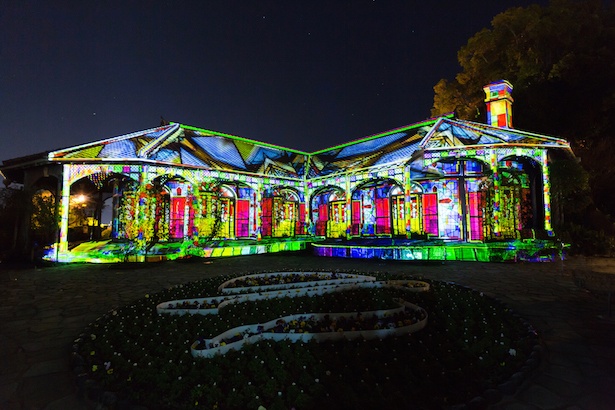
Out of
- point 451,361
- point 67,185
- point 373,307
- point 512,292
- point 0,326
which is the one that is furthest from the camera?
point 67,185

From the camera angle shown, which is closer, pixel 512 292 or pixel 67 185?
pixel 512 292

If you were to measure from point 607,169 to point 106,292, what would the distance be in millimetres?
24591

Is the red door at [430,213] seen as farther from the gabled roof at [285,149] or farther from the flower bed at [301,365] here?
the flower bed at [301,365]

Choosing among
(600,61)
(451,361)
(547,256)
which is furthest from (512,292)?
(600,61)

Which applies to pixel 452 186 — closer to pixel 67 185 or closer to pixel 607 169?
pixel 607 169

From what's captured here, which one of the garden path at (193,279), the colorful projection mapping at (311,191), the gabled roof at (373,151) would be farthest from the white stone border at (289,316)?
the gabled roof at (373,151)

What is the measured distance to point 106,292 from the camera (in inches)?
306

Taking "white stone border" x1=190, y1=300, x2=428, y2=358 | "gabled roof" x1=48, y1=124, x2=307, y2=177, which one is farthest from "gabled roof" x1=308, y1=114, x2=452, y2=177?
"white stone border" x1=190, y1=300, x2=428, y2=358

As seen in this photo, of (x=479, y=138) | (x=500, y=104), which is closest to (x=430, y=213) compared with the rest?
(x=479, y=138)

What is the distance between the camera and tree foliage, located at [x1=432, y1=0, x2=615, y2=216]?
61.7 feet

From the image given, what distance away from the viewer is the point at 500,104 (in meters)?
17.0

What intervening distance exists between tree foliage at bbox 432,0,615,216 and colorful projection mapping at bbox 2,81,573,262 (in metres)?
5.72

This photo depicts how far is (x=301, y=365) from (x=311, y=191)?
17367mm

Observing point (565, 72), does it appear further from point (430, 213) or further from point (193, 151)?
point (193, 151)
